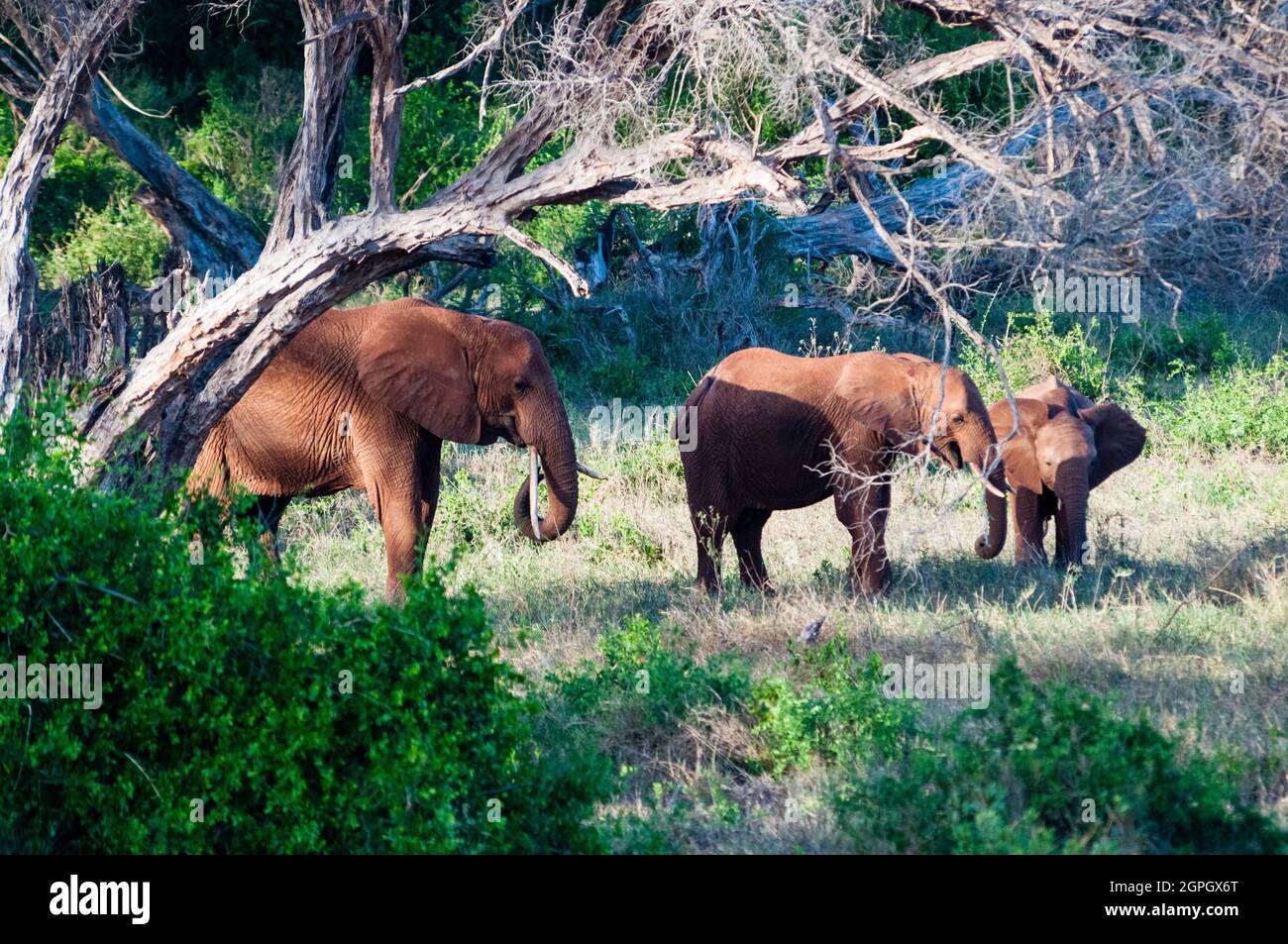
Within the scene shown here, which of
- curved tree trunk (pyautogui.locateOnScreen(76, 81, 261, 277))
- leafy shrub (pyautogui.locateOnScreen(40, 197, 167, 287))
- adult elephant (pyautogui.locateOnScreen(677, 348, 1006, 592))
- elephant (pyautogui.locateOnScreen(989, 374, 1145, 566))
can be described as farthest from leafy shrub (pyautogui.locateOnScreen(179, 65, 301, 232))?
elephant (pyautogui.locateOnScreen(989, 374, 1145, 566))

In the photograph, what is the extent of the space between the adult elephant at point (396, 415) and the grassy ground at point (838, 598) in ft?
1.88

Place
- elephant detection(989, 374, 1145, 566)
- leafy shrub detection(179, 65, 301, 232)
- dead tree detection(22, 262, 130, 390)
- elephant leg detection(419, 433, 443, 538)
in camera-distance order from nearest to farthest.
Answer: dead tree detection(22, 262, 130, 390), elephant leg detection(419, 433, 443, 538), elephant detection(989, 374, 1145, 566), leafy shrub detection(179, 65, 301, 232)

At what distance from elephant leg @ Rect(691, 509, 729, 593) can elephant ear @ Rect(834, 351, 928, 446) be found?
1.06m

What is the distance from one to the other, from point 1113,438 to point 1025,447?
105cm

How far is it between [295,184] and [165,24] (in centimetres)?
1315

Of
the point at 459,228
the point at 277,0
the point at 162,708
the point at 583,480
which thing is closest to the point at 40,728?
the point at 162,708

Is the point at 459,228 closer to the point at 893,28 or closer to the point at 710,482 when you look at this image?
the point at 710,482

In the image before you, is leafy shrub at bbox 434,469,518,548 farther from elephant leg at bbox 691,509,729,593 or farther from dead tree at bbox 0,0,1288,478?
dead tree at bbox 0,0,1288,478

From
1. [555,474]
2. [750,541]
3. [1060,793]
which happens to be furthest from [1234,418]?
[1060,793]

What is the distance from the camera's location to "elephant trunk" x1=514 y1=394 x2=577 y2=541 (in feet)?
28.5

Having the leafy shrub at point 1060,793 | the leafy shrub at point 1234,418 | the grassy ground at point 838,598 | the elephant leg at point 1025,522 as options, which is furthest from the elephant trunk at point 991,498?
the leafy shrub at point 1234,418

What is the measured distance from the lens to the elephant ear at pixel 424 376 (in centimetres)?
886

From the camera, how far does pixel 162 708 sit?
5078 mm

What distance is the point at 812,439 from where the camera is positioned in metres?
9.64
